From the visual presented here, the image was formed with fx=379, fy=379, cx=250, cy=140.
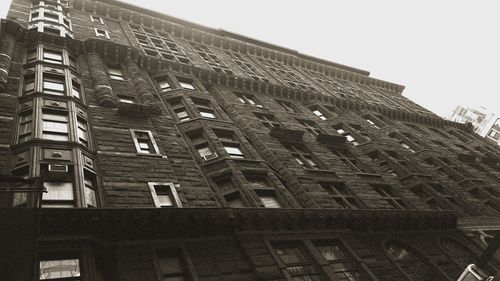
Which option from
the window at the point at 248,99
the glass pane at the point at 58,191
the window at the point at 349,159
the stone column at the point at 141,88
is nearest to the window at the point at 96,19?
the stone column at the point at 141,88

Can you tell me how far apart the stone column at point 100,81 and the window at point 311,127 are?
15643 millimetres

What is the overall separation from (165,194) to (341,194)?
38.6 feet

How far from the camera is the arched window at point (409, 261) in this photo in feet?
61.5

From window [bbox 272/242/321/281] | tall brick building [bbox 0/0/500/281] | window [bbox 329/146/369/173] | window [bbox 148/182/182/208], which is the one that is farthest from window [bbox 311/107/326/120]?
window [bbox 148/182/182/208]

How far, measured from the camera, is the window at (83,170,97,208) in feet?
45.8

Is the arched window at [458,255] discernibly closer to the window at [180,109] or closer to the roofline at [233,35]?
the window at [180,109]

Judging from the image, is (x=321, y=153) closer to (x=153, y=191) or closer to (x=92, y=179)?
(x=153, y=191)

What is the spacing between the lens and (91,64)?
24.8 meters

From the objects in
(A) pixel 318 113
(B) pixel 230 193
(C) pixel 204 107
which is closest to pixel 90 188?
(B) pixel 230 193

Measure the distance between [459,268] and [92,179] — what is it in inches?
750

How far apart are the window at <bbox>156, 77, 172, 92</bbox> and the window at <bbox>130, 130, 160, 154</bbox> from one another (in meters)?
9.14

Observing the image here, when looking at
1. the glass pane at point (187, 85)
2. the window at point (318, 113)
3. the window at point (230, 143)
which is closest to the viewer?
the window at point (230, 143)

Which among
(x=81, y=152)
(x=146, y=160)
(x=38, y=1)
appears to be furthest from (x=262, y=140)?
(x=38, y=1)

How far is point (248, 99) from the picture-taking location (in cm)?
3316
